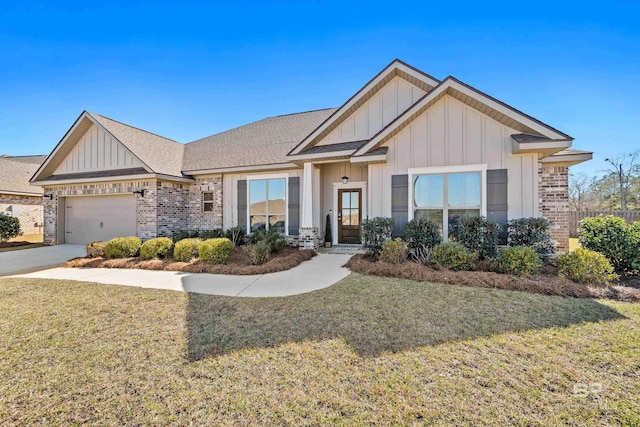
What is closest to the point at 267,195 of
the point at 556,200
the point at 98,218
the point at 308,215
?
the point at 308,215

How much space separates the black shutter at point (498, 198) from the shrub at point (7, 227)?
20845mm

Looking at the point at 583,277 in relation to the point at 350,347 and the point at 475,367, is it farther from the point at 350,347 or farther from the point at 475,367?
the point at 350,347

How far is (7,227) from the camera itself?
13.6 metres

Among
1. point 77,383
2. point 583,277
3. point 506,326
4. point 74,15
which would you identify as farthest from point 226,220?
point 583,277

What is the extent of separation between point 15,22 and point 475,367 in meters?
15.8

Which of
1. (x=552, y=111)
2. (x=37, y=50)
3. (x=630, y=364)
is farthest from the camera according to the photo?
(x=552, y=111)

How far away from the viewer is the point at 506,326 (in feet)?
12.3

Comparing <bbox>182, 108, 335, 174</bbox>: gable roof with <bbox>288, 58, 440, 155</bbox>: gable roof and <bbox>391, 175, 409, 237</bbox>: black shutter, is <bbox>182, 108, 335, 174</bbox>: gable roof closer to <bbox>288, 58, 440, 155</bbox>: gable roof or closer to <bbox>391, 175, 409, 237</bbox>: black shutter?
<bbox>288, 58, 440, 155</bbox>: gable roof

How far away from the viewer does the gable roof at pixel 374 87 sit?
8.99 metres

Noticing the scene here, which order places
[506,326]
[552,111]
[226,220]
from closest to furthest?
[506,326], [226,220], [552,111]

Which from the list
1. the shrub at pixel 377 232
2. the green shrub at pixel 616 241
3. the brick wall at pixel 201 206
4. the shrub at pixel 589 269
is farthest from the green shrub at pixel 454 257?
the brick wall at pixel 201 206

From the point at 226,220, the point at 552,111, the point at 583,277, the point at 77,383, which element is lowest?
the point at 77,383

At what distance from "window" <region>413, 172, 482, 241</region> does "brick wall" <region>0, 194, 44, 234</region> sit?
22.3 m

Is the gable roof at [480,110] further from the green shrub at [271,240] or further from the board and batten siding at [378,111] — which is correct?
the green shrub at [271,240]
